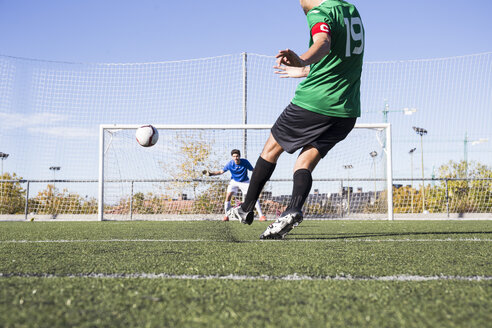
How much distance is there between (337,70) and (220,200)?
930 cm

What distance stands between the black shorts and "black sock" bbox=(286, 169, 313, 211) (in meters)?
0.21

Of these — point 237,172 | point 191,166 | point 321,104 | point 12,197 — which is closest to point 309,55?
point 321,104

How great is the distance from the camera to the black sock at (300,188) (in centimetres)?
339

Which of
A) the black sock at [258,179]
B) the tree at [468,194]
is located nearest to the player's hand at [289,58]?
the black sock at [258,179]

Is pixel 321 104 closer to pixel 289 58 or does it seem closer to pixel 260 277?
pixel 289 58

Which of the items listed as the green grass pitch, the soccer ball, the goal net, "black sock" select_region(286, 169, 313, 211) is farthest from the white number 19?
the goal net

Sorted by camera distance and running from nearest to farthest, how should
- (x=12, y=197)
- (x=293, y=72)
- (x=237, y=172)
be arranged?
(x=293, y=72) < (x=237, y=172) < (x=12, y=197)

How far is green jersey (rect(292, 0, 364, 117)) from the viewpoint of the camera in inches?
136

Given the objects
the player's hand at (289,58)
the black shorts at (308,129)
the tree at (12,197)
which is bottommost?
the tree at (12,197)

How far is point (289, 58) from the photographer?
9.90ft

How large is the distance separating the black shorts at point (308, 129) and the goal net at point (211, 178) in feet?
25.2

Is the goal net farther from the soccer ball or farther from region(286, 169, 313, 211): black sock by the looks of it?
region(286, 169, 313, 211): black sock

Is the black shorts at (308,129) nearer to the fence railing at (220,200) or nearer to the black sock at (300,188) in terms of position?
the black sock at (300,188)

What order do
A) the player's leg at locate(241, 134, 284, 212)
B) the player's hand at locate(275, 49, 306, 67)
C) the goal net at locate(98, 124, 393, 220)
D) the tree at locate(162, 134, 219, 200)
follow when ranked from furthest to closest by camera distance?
the tree at locate(162, 134, 219, 200) < the goal net at locate(98, 124, 393, 220) < the player's leg at locate(241, 134, 284, 212) < the player's hand at locate(275, 49, 306, 67)
